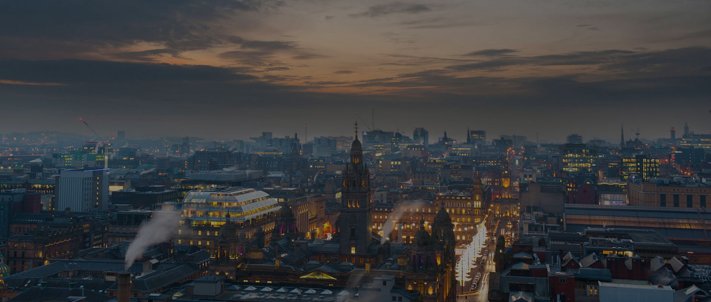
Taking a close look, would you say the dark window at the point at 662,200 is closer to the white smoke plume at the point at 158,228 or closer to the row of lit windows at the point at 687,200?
the row of lit windows at the point at 687,200

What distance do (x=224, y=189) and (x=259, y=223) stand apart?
14.9m

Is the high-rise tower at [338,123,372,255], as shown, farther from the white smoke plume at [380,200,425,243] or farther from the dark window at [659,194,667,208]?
the dark window at [659,194,667,208]

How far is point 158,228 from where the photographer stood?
151 m

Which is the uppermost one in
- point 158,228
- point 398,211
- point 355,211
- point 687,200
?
point 355,211

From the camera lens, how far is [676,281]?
8462 cm

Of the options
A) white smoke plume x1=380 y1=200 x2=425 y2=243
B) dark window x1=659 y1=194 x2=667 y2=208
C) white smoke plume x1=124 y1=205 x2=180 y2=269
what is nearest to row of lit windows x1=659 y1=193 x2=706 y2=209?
dark window x1=659 y1=194 x2=667 y2=208

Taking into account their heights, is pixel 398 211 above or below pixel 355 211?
below

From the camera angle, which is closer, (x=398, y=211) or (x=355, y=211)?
(x=355, y=211)

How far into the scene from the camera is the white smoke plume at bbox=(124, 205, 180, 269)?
128 meters

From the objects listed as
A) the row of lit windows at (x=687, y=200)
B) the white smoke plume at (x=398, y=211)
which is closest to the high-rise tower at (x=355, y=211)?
the white smoke plume at (x=398, y=211)

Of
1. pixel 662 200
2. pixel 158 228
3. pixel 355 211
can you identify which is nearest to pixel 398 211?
pixel 158 228

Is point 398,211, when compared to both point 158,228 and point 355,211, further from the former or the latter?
point 355,211

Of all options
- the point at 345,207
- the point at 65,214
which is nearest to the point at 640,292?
the point at 345,207

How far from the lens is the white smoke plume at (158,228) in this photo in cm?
12785
